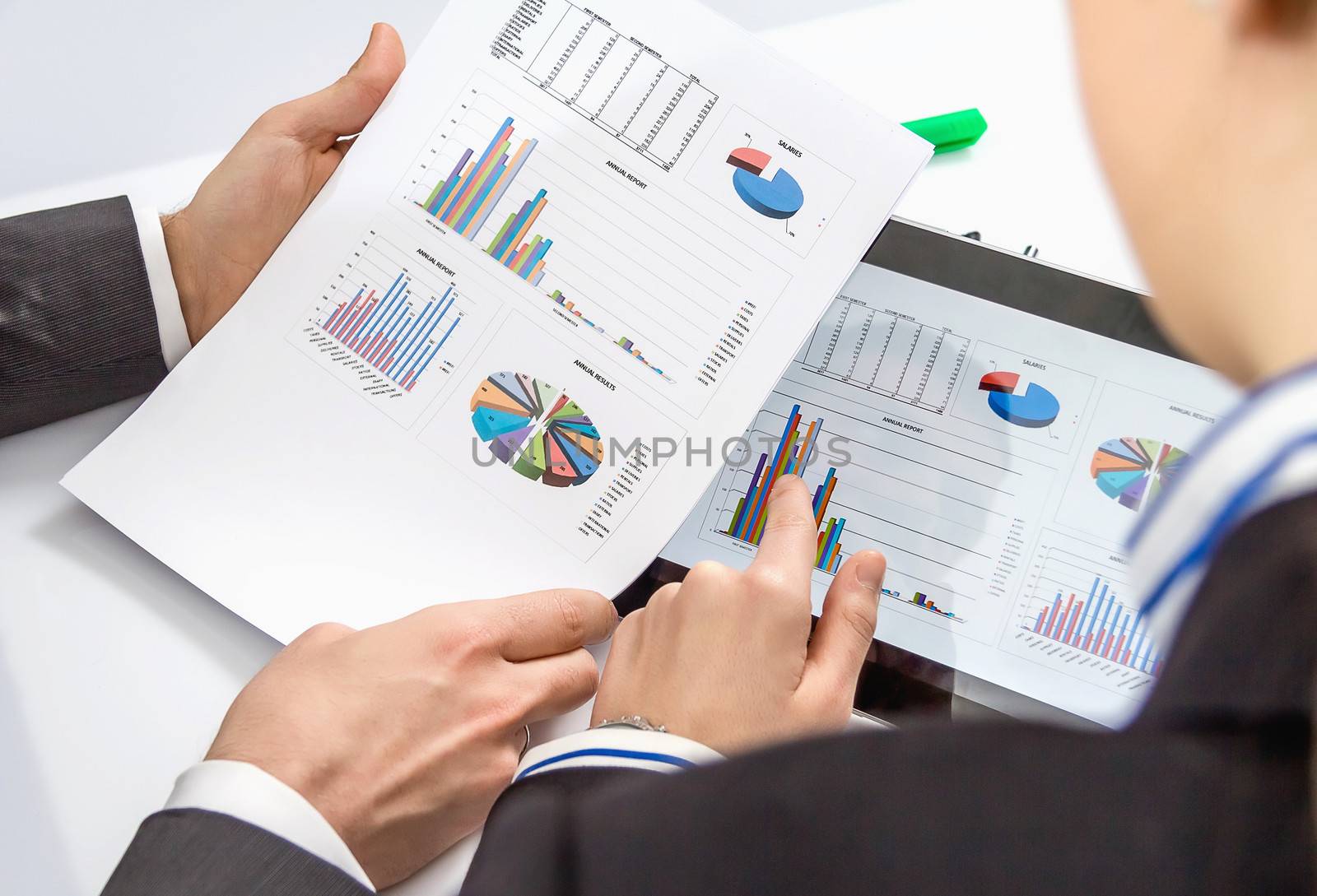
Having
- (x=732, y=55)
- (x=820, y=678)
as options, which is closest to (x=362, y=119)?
(x=732, y=55)

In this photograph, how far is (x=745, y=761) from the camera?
0.27 m

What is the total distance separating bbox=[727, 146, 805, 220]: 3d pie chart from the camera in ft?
1.96

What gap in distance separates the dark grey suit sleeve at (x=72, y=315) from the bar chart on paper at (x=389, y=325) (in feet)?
0.42

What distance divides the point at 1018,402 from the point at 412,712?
0.43 metres

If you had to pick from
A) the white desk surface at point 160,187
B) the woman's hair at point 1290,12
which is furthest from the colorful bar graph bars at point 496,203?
the woman's hair at point 1290,12

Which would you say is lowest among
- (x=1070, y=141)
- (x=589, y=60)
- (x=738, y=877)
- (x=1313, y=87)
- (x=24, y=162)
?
(x=738, y=877)

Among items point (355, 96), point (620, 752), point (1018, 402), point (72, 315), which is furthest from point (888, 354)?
point (72, 315)

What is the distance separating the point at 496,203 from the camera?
64 cm

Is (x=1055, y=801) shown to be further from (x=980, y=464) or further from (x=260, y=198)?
(x=260, y=198)

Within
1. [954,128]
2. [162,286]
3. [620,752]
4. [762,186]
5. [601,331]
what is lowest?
[620,752]

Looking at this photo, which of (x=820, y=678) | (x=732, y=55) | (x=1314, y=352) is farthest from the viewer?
(x=732, y=55)

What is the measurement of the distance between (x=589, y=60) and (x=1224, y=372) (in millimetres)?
491

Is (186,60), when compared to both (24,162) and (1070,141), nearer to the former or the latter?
(24,162)

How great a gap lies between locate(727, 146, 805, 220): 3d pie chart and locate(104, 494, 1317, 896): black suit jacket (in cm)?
41
